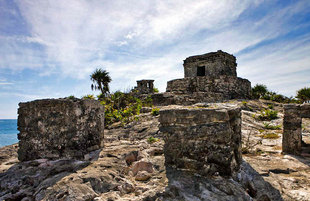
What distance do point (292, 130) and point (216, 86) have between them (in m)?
8.28

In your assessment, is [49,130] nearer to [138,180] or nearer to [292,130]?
[138,180]

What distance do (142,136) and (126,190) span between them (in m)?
2.87

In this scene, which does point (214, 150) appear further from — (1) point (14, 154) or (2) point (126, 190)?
(1) point (14, 154)

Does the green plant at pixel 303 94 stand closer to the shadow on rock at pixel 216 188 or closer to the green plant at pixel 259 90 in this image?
the green plant at pixel 259 90

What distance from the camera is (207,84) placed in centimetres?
1252

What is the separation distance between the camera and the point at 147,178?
2613 millimetres

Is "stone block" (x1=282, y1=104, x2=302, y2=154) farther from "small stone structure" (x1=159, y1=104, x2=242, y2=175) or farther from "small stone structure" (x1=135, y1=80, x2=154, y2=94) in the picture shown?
"small stone structure" (x1=135, y1=80, x2=154, y2=94)

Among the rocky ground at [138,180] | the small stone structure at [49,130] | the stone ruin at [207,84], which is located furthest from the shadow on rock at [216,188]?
the stone ruin at [207,84]

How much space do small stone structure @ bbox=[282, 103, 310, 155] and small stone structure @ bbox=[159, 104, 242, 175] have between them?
2.03 meters

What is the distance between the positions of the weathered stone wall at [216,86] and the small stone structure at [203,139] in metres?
9.34

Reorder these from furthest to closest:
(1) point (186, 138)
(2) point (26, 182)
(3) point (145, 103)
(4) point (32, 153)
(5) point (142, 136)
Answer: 1. (3) point (145, 103)
2. (5) point (142, 136)
3. (4) point (32, 153)
4. (1) point (186, 138)
5. (2) point (26, 182)

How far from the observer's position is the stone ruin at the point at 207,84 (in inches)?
426

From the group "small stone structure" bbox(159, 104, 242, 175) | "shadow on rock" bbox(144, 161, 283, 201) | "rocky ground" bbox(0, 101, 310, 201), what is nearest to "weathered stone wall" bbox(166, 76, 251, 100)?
"rocky ground" bbox(0, 101, 310, 201)

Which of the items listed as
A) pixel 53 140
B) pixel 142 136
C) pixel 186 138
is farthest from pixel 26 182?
pixel 142 136
